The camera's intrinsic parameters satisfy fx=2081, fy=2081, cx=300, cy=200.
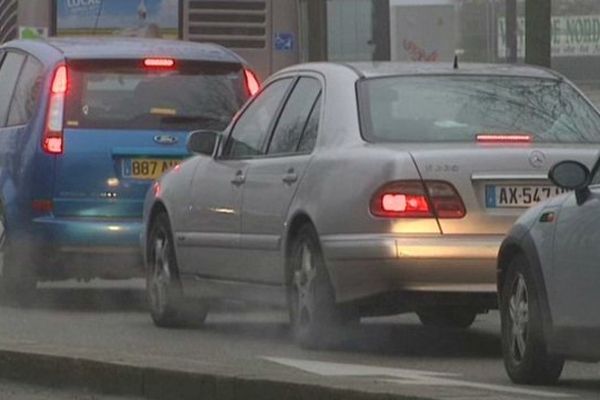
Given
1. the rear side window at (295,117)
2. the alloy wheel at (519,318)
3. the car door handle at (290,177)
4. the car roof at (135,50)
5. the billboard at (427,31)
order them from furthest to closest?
the billboard at (427,31) → the car roof at (135,50) → the rear side window at (295,117) → the car door handle at (290,177) → the alloy wheel at (519,318)

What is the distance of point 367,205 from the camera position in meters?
9.97

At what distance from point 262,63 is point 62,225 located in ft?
27.6

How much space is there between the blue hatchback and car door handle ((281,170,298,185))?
311 cm

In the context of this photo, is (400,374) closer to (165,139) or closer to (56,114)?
(165,139)

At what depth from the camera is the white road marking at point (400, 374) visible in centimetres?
835

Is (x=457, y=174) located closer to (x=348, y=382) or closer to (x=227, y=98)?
(x=348, y=382)

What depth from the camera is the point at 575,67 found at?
124ft

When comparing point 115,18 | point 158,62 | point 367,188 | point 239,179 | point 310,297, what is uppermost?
point 115,18

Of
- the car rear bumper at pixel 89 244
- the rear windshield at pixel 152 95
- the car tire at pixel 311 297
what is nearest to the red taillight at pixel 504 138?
the car tire at pixel 311 297

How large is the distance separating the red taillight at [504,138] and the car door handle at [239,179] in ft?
5.25

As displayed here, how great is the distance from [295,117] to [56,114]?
3.04 meters

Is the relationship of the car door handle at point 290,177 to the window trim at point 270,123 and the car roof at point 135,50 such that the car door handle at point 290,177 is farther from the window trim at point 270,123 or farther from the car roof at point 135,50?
the car roof at point 135,50

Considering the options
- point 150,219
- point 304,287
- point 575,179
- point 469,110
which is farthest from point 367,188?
point 150,219

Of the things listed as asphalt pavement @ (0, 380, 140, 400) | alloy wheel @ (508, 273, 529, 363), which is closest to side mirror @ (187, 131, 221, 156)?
asphalt pavement @ (0, 380, 140, 400)
